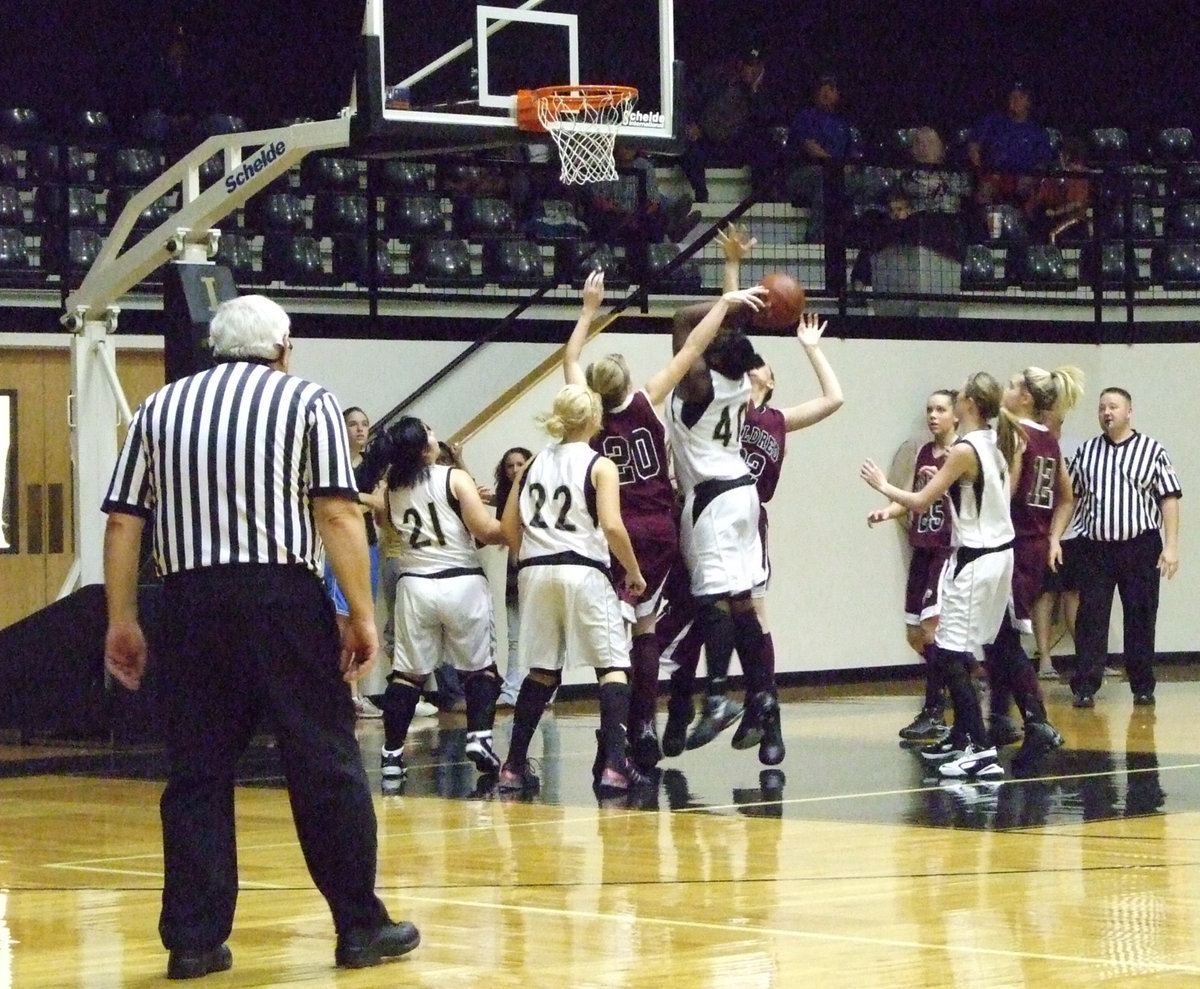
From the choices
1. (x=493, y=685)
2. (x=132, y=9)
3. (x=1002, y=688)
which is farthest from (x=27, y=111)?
(x=1002, y=688)

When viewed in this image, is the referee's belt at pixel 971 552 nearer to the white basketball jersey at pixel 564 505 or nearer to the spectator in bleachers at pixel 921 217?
the white basketball jersey at pixel 564 505

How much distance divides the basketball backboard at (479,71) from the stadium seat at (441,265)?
3.68m

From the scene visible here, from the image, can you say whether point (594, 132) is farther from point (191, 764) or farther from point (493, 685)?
point (191, 764)

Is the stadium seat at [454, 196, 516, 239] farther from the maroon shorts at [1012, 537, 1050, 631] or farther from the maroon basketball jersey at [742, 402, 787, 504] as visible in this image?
the maroon shorts at [1012, 537, 1050, 631]

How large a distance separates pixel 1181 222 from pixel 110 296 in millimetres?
9795

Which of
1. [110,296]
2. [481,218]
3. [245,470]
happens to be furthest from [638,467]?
[481,218]

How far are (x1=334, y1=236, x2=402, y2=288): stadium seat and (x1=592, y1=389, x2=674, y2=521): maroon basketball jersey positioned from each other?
18.1 ft

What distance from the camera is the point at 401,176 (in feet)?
51.8

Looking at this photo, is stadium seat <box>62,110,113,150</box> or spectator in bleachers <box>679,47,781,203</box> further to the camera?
spectator in bleachers <box>679,47,781,203</box>

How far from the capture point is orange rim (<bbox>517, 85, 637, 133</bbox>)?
10.4m

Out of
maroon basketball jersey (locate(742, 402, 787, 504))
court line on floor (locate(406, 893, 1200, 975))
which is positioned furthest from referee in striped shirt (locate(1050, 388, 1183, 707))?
court line on floor (locate(406, 893, 1200, 975))

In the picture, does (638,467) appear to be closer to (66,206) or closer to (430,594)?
(430,594)

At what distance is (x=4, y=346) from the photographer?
13.8 meters

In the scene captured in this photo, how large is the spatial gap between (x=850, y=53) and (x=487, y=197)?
20.8 feet
